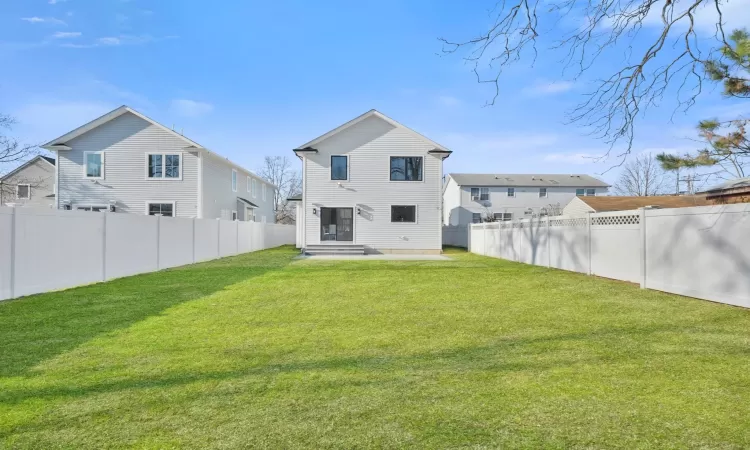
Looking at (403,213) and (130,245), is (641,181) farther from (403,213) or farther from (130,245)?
(130,245)

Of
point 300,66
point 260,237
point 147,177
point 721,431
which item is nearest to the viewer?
point 721,431

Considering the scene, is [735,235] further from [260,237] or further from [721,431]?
[260,237]

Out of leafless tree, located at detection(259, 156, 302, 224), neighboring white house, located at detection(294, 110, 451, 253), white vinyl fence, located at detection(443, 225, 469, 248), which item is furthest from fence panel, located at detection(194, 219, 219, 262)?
leafless tree, located at detection(259, 156, 302, 224)

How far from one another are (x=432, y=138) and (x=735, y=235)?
50.5ft

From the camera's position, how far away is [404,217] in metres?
20.7

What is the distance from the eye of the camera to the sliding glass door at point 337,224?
2092cm

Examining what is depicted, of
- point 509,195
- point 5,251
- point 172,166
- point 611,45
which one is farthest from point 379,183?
point 509,195

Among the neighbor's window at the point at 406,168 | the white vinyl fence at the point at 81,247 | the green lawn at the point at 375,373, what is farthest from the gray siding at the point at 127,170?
the green lawn at the point at 375,373

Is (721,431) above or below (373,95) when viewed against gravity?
below

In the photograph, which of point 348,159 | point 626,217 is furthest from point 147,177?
point 626,217

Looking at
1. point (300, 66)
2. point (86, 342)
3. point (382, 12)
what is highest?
point (300, 66)

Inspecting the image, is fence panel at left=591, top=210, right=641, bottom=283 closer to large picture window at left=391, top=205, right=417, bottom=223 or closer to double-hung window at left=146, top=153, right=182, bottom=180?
large picture window at left=391, top=205, right=417, bottom=223

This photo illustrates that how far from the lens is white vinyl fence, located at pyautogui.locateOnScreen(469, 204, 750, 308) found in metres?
6.08

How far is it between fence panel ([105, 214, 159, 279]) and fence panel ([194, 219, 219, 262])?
9.90 feet
